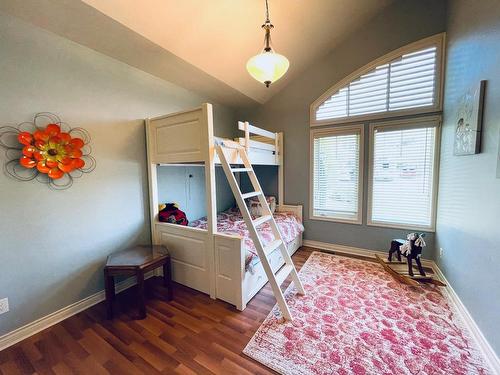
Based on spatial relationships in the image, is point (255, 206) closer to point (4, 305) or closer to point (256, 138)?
point (256, 138)

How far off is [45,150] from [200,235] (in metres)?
1.52

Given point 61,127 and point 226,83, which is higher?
point 226,83

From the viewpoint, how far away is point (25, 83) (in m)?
1.73

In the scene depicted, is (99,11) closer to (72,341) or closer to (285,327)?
(72,341)

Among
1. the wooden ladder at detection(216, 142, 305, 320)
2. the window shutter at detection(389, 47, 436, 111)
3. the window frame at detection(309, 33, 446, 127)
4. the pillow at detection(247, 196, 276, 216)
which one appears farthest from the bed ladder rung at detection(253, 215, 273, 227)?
the window shutter at detection(389, 47, 436, 111)

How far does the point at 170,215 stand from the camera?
2.66m

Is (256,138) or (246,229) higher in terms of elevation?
(256,138)

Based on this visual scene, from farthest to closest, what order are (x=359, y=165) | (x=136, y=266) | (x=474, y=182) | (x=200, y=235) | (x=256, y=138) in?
(x=256, y=138) < (x=359, y=165) < (x=200, y=235) < (x=136, y=266) < (x=474, y=182)

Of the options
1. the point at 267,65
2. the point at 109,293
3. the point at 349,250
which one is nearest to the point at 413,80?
the point at 267,65

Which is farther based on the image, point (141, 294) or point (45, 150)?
point (141, 294)

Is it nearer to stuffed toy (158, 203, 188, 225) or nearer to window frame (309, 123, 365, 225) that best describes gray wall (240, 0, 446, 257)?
window frame (309, 123, 365, 225)

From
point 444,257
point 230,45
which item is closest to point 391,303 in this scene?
point 444,257

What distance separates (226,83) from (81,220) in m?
2.48

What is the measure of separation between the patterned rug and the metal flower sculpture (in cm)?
213
